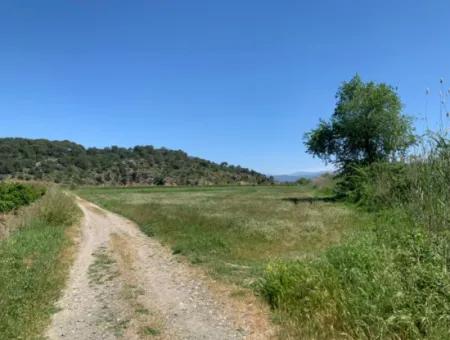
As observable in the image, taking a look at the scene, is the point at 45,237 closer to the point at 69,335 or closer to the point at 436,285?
the point at 69,335

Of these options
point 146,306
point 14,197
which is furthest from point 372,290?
Result: point 14,197

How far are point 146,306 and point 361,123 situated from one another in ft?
124

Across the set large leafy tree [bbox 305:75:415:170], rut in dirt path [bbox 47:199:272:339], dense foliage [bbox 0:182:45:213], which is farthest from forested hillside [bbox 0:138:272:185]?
rut in dirt path [bbox 47:199:272:339]

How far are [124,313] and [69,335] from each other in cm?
124

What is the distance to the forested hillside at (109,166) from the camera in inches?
4085

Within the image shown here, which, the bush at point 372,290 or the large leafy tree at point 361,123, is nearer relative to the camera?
the bush at point 372,290

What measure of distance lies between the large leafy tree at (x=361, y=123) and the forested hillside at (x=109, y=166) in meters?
70.1

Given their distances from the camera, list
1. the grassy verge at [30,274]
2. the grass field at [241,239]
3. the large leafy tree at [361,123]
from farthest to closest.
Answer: the large leafy tree at [361,123] < the grass field at [241,239] < the grassy verge at [30,274]

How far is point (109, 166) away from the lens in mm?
126688

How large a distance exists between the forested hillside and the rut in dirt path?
87050 mm

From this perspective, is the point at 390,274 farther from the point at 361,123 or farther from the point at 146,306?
the point at 361,123

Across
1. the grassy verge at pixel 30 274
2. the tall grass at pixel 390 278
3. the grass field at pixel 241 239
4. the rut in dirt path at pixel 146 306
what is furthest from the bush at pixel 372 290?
the grassy verge at pixel 30 274

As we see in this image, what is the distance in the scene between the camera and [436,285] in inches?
225

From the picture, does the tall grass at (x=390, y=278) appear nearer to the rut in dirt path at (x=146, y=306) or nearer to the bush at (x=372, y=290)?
the bush at (x=372, y=290)
